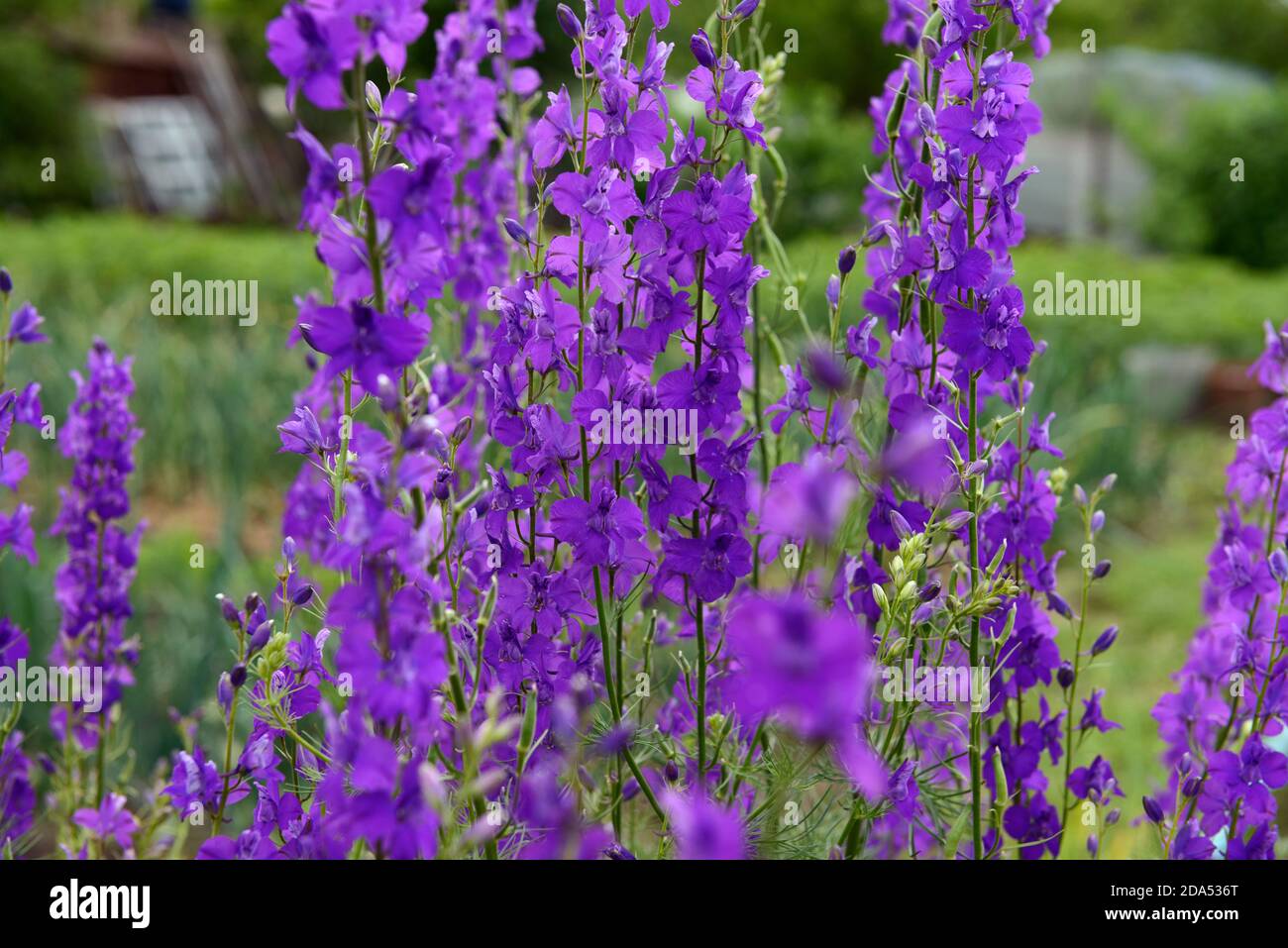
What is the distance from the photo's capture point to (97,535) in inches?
74.0

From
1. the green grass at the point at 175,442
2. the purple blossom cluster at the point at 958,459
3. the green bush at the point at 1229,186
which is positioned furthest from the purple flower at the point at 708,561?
the green bush at the point at 1229,186

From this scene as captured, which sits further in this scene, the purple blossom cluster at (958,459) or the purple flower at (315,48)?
the purple blossom cluster at (958,459)

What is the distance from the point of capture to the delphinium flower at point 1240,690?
1.42m

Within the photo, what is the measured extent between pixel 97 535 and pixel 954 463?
1291 mm

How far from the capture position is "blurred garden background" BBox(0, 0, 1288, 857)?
388cm

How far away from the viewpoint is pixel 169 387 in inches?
187

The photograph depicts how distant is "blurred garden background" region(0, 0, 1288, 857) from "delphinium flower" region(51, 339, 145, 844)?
674 millimetres

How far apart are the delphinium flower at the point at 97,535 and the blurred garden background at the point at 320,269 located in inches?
26.5

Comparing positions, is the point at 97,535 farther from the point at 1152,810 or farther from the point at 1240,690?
the point at 1240,690

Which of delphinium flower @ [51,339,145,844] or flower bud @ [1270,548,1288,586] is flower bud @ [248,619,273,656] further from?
flower bud @ [1270,548,1288,586]

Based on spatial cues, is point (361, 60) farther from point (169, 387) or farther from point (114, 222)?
point (114, 222)

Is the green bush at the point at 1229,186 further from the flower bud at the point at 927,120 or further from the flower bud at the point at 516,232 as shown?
the flower bud at the point at 516,232

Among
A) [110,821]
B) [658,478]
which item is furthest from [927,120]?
[110,821]
